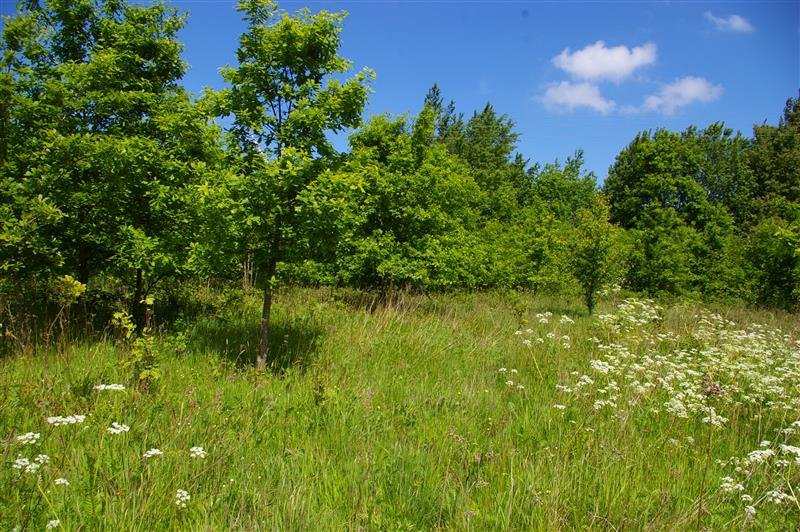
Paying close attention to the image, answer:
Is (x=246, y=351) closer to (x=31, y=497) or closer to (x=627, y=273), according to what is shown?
(x=31, y=497)

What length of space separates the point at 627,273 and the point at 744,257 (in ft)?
22.5

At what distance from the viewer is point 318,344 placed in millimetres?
7543

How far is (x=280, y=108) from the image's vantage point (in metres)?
6.47

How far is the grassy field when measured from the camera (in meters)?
3.22

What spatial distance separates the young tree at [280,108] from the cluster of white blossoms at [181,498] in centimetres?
315

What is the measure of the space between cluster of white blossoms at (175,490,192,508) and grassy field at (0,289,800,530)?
1.2 inches

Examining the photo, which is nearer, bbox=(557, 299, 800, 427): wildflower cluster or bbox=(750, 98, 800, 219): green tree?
bbox=(557, 299, 800, 427): wildflower cluster

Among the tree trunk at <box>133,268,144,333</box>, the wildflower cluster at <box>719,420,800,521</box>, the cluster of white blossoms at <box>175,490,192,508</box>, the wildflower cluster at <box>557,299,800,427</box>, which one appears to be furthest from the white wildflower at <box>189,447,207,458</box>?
the tree trunk at <box>133,268,144,333</box>

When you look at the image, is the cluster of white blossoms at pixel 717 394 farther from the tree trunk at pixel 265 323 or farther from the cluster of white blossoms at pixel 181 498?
the tree trunk at pixel 265 323

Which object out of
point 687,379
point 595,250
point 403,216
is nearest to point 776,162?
point 595,250

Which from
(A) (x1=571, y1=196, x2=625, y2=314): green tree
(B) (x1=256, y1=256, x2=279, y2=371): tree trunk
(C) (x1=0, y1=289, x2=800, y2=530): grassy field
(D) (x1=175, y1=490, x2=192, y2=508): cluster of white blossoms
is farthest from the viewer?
(A) (x1=571, y1=196, x2=625, y2=314): green tree

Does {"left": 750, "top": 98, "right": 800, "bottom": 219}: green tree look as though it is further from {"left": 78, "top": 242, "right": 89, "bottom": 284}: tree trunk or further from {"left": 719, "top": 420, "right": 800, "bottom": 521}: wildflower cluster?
{"left": 78, "top": 242, "right": 89, "bottom": 284}: tree trunk

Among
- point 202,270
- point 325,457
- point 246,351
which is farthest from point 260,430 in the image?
point 202,270

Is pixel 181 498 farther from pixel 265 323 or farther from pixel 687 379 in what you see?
pixel 687 379
